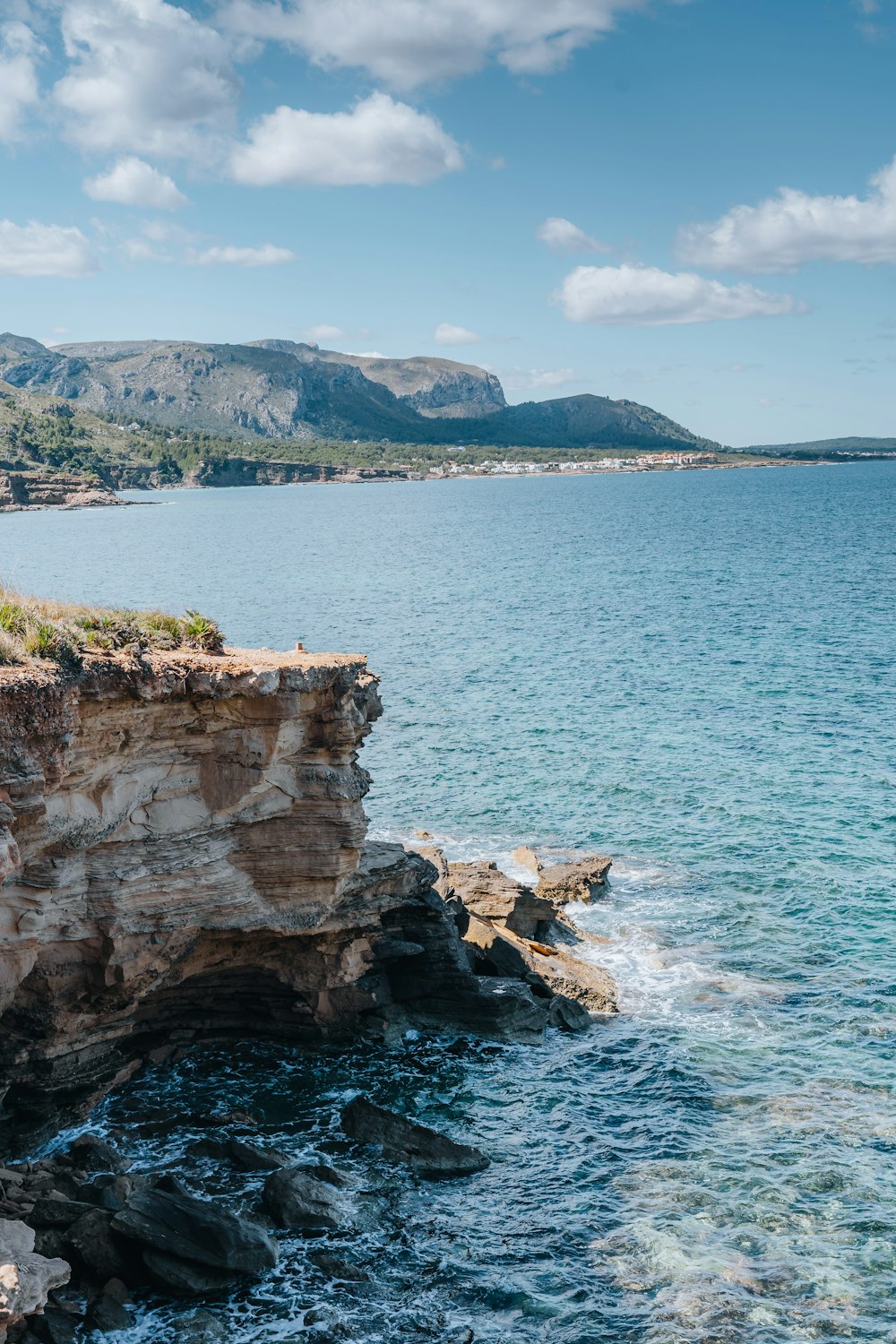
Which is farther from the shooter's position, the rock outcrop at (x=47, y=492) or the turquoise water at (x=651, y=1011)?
the rock outcrop at (x=47, y=492)

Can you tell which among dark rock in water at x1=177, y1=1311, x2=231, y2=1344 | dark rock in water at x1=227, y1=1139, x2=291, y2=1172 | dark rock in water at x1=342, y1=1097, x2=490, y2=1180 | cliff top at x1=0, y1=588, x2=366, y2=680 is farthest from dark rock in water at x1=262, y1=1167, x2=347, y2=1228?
cliff top at x1=0, y1=588, x2=366, y2=680

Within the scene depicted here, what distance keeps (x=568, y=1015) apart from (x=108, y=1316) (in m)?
12.0

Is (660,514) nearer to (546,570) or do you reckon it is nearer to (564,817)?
(546,570)

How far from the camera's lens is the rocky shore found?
15.9 m

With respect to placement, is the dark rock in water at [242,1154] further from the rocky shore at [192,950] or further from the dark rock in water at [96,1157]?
the dark rock in water at [96,1157]

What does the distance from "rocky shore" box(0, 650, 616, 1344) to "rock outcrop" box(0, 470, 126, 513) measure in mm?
151940

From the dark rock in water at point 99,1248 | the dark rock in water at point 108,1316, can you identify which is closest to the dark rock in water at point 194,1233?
the dark rock in water at point 99,1248

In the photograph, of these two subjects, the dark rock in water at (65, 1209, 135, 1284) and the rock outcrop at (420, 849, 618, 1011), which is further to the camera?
the rock outcrop at (420, 849, 618, 1011)

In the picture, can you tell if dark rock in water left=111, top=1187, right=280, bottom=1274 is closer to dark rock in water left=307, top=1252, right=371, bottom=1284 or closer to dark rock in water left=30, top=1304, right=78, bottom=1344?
dark rock in water left=307, top=1252, right=371, bottom=1284

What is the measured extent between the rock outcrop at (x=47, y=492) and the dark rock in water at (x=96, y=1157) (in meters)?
155

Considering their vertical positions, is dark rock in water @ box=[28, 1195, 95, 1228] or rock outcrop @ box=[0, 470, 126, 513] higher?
rock outcrop @ box=[0, 470, 126, 513]

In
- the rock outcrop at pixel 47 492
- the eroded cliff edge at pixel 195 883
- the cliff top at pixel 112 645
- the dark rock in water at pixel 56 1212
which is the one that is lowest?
the dark rock in water at pixel 56 1212

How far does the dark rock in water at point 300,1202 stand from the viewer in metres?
17.1

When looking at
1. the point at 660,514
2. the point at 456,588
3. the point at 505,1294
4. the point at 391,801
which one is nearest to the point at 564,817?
the point at 391,801
